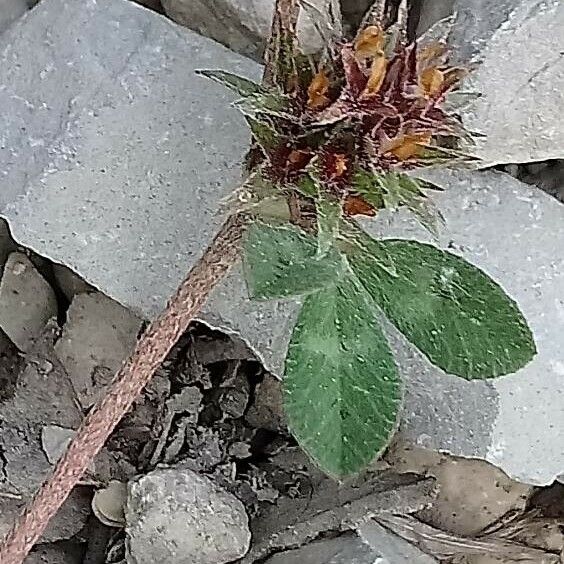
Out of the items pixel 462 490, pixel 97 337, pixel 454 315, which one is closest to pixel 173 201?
pixel 97 337

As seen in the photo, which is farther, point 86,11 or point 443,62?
point 86,11

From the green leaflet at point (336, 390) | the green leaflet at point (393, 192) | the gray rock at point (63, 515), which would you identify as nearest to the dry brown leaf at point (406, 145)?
the green leaflet at point (393, 192)

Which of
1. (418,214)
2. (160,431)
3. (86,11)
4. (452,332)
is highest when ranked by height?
(86,11)

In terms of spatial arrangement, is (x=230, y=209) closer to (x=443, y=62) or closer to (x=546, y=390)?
(x=443, y=62)

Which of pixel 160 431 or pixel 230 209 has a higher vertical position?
pixel 230 209

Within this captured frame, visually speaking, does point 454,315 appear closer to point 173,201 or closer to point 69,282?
point 173,201

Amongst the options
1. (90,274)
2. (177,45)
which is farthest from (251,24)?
(90,274)

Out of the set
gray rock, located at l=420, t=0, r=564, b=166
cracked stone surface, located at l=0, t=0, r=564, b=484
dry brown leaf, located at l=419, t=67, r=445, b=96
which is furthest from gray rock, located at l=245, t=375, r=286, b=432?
dry brown leaf, located at l=419, t=67, r=445, b=96
